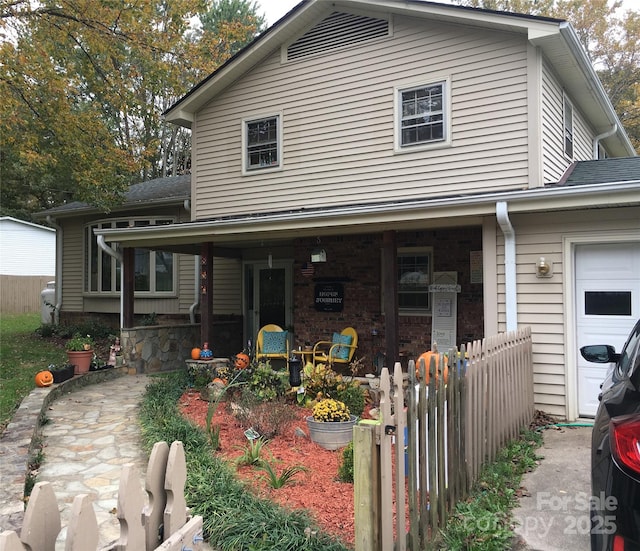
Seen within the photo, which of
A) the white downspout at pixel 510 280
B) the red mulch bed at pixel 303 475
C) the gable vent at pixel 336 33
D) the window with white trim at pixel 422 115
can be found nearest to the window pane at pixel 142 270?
the gable vent at pixel 336 33

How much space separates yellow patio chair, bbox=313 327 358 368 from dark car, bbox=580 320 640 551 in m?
6.41

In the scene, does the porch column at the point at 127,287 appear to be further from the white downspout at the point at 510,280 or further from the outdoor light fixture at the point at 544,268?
the outdoor light fixture at the point at 544,268

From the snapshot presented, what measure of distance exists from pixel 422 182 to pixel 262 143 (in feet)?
11.2

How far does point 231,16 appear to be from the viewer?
24656mm

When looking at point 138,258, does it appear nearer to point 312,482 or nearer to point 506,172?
point 506,172

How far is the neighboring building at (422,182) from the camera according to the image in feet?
20.4

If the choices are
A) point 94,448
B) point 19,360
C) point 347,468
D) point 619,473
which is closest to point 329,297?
point 94,448

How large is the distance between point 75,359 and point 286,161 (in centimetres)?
513

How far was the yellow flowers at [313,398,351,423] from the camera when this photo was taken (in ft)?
17.1

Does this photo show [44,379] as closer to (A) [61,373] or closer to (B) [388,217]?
(A) [61,373]

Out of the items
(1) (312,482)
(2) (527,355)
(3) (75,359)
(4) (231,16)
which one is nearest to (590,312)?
(2) (527,355)

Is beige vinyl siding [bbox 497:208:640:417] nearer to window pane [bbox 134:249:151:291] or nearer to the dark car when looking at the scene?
the dark car

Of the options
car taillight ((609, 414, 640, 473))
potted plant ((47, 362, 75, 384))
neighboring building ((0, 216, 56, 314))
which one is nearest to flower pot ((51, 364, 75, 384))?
potted plant ((47, 362, 75, 384))

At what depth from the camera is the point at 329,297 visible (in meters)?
9.90
